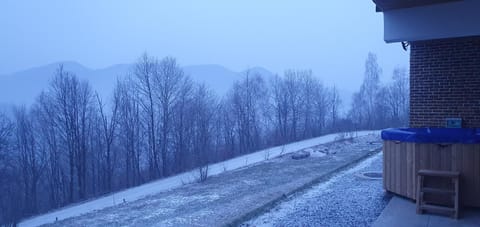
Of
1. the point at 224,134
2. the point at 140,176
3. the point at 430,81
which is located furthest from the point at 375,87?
the point at 430,81

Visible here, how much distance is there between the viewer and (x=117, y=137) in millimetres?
41562

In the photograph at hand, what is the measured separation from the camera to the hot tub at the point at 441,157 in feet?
22.6

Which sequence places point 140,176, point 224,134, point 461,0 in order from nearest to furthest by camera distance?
point 461,0 → point 140,176 → point 224,134

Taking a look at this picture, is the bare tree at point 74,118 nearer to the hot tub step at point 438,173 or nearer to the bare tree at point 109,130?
the bare tree at point 109,130

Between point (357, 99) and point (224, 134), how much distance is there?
3128 cm

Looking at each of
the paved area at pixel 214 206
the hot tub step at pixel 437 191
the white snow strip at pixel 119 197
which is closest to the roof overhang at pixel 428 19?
the hot tub step at pixel 437 191

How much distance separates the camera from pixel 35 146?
39.3 meters

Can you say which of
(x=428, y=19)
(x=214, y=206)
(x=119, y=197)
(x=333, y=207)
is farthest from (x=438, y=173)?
(x=119, y=197)

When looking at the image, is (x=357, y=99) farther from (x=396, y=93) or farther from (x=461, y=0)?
(x=461, y=0)

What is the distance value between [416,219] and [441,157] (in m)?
1.25

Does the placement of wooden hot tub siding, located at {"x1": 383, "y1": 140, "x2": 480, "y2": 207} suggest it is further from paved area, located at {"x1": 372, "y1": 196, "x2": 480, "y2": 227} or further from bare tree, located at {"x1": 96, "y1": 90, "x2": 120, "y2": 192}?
bare tree, located at {"x1": 96, "y1": 90, "x2": 120, "y2": 192}

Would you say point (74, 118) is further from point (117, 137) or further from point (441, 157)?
point (441, 157)

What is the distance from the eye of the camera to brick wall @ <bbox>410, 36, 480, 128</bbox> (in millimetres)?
8391

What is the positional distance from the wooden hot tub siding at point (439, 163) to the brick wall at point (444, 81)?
161 centimetres
